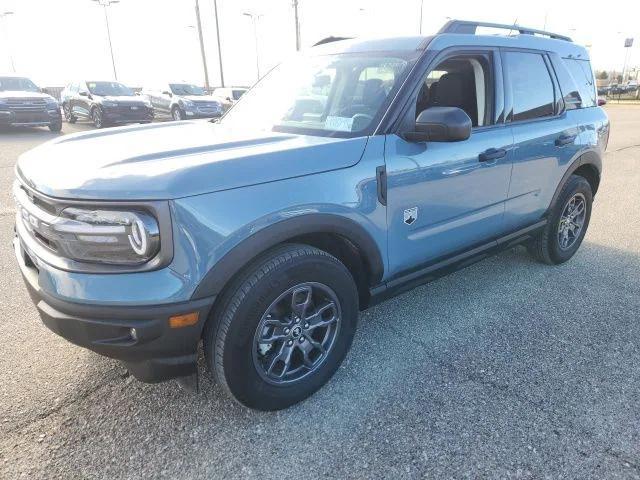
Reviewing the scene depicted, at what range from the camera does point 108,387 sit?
2.56 metres

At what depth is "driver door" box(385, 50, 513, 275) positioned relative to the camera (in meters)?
2.60

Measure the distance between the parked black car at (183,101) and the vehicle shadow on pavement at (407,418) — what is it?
54.5 ft

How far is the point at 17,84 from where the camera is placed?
14.9m

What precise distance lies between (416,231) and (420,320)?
0.86 meters

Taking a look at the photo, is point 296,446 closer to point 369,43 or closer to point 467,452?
point 467,452

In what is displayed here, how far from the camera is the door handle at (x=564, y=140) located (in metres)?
3.74

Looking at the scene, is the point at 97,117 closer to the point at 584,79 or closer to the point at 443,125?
the point at 584,79

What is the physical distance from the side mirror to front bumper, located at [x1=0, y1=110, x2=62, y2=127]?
49.2ft

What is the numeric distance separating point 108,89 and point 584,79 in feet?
53.5

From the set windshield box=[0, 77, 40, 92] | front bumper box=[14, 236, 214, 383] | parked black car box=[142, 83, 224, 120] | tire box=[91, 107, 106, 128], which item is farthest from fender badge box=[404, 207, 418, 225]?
parked black car box=[142, 83, 224, 120]

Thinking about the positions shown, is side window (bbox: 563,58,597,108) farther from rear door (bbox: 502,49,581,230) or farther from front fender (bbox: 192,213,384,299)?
front fender (bbox: 192,213,384,299)

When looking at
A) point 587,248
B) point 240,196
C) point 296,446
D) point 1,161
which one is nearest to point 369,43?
point 240,196

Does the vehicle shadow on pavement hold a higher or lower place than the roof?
lower

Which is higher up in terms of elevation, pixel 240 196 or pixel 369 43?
pixel 369 43
